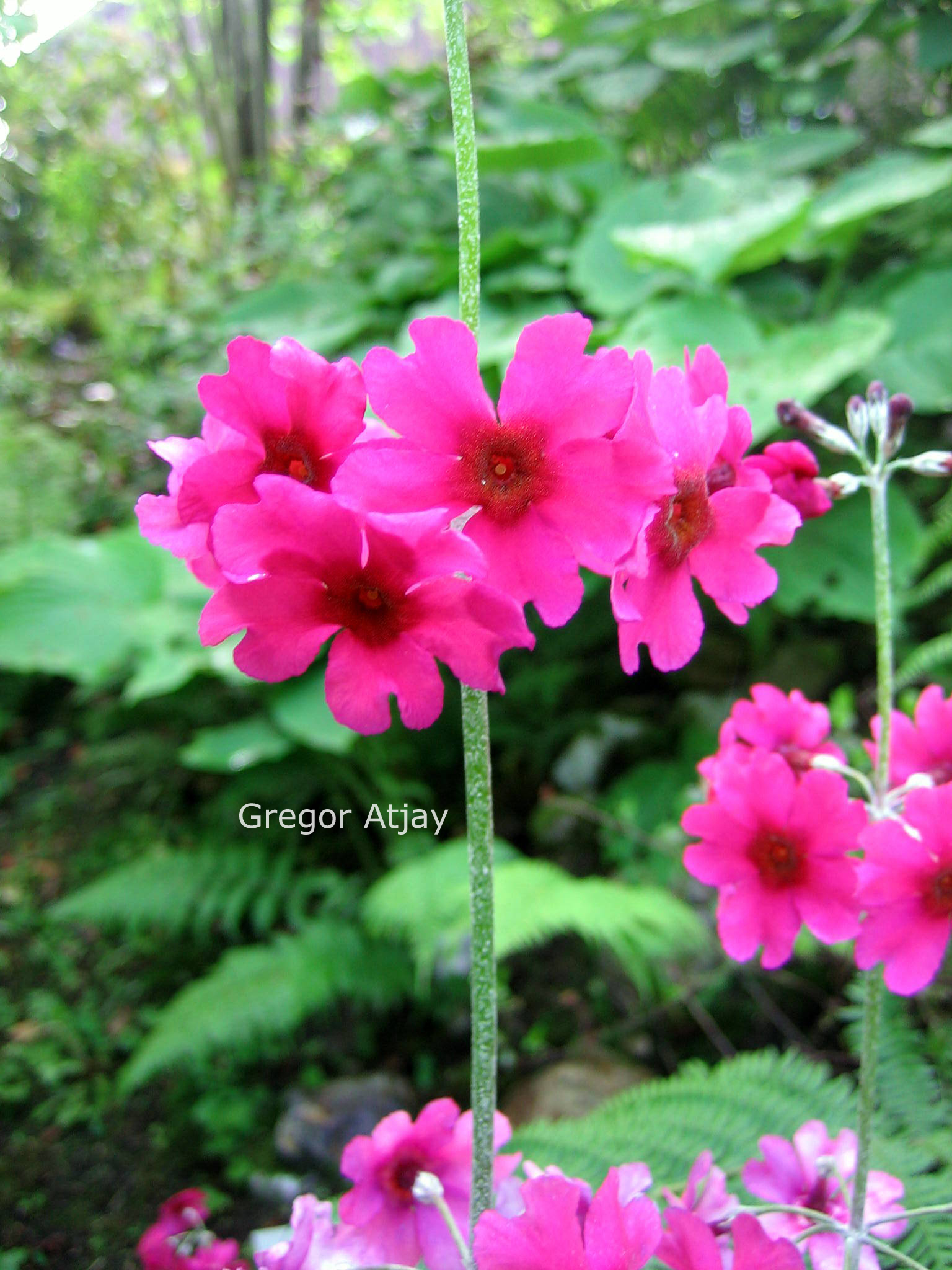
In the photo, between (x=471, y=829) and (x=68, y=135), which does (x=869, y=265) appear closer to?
(x=471, y=829)

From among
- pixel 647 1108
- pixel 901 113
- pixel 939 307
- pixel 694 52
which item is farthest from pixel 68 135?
pixel 647 1108

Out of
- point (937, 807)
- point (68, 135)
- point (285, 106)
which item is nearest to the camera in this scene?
point (937, 807)

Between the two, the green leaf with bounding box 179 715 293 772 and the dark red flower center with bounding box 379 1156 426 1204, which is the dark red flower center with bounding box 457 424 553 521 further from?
the green leaf with bounding box 179 715 293 772

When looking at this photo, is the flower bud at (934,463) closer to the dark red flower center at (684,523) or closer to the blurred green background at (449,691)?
the dark red flower center at (684,523)

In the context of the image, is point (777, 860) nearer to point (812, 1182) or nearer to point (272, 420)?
point (812, 1182)

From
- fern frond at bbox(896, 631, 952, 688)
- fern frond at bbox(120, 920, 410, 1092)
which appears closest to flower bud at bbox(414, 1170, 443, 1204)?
fern frond at bbox(120, 920, 410, 1092)

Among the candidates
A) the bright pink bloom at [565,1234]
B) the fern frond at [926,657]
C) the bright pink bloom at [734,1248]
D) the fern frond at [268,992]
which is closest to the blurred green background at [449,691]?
the fern frond at [268,992]

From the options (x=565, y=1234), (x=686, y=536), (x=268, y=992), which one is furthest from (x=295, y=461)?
(x=268, y=992)
